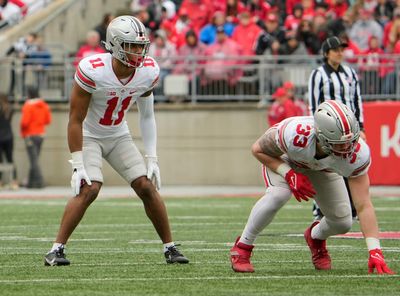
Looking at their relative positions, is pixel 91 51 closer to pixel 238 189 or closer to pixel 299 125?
pixel 238 189

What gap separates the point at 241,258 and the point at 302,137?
3.17ft

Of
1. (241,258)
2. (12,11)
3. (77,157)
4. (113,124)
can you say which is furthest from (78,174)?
(12,11)

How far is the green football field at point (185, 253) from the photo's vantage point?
289 inches

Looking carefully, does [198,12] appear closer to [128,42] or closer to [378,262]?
[128,42]

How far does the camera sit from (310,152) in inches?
311

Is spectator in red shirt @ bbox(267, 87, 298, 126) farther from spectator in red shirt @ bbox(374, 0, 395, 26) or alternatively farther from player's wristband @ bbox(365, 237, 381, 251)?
player's wristband @ bbox(365, 237, 381, 251)

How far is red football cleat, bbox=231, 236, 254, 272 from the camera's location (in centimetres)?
817

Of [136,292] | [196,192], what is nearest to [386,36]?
[196,192]

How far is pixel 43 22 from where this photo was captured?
22516 mm

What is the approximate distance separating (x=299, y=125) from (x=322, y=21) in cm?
1187

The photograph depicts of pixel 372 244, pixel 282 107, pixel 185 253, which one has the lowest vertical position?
pixel 282 107

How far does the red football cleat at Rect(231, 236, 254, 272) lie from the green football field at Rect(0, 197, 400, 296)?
0.09m

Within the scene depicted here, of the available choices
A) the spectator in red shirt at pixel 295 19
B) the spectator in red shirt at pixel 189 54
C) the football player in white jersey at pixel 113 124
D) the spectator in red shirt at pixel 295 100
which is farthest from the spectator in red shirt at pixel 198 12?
the football player in white jersey at pixel 113 124

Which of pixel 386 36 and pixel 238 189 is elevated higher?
pixel 386 36
